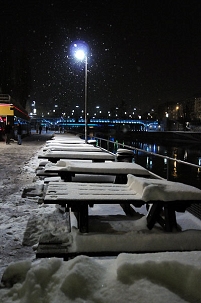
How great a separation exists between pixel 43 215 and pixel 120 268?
12.3 ft

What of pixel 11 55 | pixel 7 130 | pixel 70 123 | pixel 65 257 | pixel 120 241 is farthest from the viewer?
pixel 70 123

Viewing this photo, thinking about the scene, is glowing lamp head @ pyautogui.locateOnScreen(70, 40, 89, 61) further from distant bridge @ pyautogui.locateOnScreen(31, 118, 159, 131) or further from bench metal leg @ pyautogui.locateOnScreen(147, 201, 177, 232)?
distant bridge @ pyautogui.locateOnScreen(31, 118, 159, 131)

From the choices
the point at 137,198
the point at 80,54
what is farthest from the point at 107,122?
the point at 137,198

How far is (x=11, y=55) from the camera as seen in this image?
5566 cm

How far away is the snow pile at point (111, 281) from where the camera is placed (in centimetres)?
221

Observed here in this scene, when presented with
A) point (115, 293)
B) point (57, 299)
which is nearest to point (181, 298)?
point (115, 293)

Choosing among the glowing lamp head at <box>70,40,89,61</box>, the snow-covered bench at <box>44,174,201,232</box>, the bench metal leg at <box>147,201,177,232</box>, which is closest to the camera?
the snow-covered bench at <box>44,174,201,232</box>

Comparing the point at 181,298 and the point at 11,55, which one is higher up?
the point at 11,55

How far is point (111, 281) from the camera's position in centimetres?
234

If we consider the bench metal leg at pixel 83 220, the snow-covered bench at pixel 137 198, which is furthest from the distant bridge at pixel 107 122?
the bench metal leg at pixel 83 220

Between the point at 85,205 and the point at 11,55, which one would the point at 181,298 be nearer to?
the point at 85,205

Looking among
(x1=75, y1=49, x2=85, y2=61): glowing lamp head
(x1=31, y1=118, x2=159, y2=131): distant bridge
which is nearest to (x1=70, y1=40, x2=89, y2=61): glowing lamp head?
(x1=75, y1=49, x2=85, y2=61): glowing lamp head

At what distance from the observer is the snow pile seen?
7.25 ft

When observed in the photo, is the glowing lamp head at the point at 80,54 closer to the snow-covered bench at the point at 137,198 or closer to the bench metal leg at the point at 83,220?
the snow-covered bench at the point at 137,198
